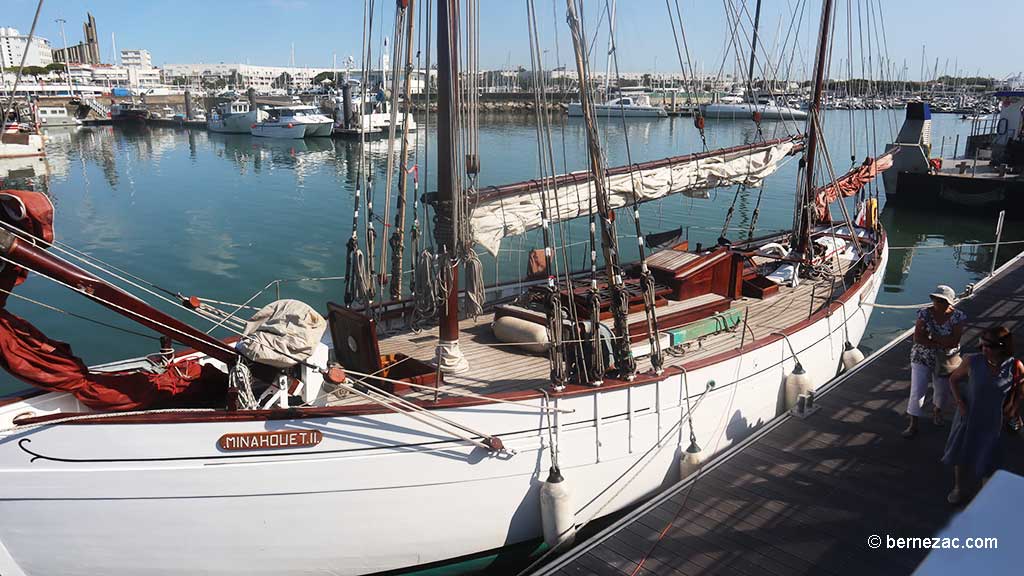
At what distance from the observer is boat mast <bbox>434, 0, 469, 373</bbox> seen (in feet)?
24.3

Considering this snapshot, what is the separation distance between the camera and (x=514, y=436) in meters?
7.02

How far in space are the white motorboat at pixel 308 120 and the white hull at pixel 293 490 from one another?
208 ft

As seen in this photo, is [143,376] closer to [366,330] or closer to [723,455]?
[366,330]

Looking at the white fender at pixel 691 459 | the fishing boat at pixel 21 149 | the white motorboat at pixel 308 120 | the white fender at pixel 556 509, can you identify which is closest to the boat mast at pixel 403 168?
the white fender at pixel 556 509

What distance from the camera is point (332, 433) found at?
6430 millimetres

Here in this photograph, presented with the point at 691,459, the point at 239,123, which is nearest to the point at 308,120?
the point at 239,123

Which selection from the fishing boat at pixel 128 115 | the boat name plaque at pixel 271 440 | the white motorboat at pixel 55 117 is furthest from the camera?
the fishing boat at pixel 128 115

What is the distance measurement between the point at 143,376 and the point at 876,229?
597 inches

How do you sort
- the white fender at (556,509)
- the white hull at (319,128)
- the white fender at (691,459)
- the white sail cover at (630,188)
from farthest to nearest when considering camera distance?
the white hull at (319,128) → the white sail cover at (630,188) → the white fender at (691,459) → the white fender at (556,509)

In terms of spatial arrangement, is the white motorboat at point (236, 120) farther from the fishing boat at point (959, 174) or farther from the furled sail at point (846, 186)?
the furled sail at point (846, 186)

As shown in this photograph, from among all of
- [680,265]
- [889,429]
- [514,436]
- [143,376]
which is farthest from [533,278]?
[143,376]

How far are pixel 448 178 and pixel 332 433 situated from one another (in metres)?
3.02

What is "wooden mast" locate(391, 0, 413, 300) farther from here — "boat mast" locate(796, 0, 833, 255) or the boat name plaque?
"boat mast" locate(796, 0, 833, 255)

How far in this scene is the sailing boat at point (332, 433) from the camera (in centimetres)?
604
